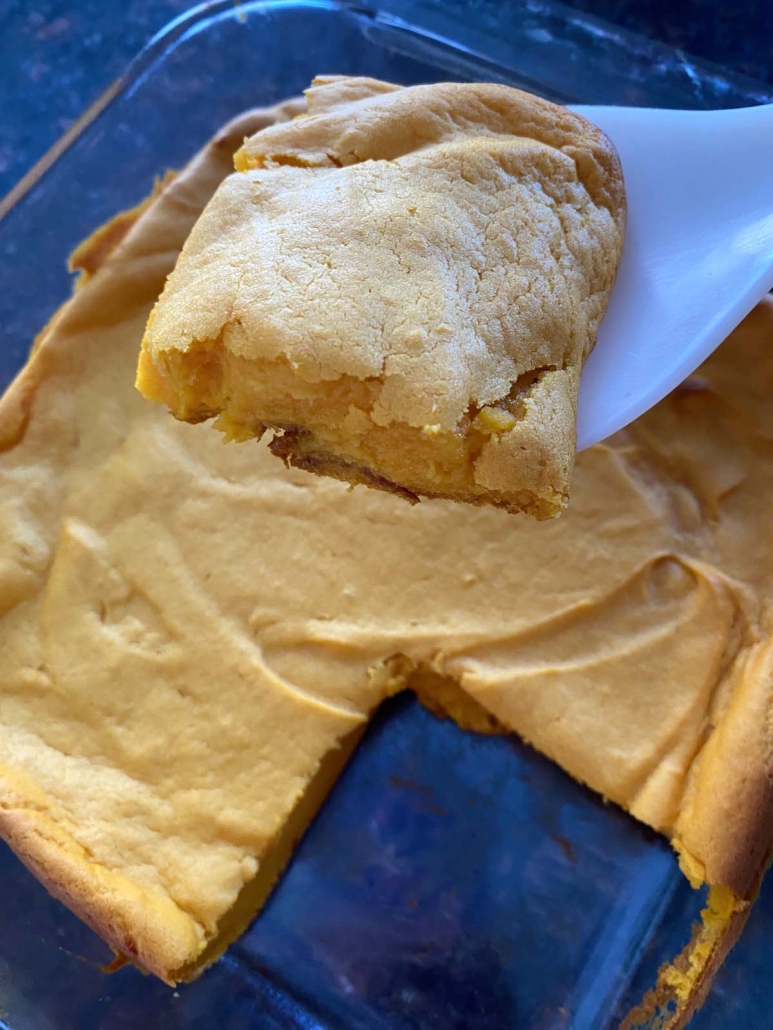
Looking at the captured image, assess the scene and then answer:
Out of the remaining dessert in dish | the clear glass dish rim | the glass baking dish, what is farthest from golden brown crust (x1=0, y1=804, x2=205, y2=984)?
the clear glass dish rim

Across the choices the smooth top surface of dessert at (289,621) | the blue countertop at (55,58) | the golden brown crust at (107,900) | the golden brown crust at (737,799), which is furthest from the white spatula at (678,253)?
the blue countertop at (55,58)

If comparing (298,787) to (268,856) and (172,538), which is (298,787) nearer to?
(268,856)

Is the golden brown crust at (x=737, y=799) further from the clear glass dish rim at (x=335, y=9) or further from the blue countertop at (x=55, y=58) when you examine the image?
the blue countertop at (x=55, y=58)

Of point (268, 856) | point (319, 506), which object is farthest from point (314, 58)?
point (268, 856)

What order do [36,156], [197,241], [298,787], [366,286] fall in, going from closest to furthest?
[366,286], [197,241], [298,787], [36,156]

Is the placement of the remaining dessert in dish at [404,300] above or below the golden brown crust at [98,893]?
above

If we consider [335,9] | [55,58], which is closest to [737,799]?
[335,9]

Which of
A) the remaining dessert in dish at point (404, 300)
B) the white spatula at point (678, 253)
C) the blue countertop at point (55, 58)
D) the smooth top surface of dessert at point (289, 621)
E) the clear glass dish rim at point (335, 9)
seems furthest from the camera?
the blue countertop at point (55, 58)
